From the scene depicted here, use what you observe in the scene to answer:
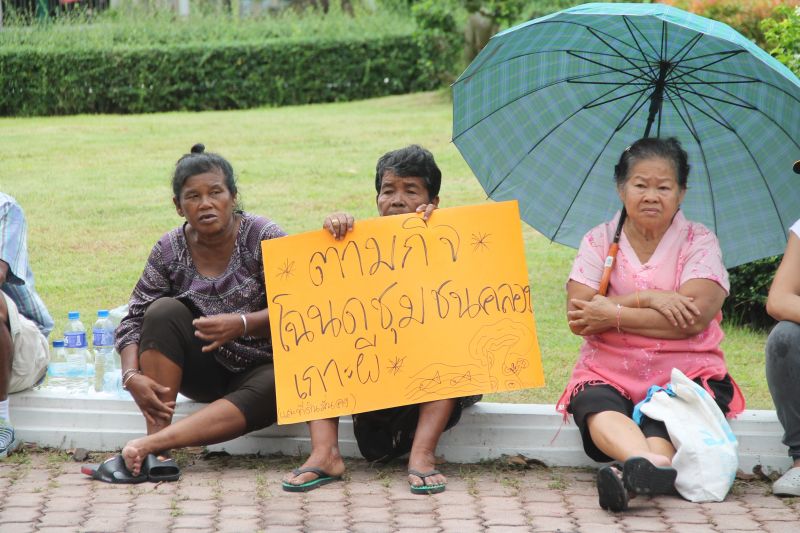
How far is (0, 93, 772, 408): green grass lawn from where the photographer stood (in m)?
8.10

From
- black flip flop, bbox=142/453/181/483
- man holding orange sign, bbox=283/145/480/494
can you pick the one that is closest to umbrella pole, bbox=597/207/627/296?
man holding orange sign, bbox=283/145/480/494

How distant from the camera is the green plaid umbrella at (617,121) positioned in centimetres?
476

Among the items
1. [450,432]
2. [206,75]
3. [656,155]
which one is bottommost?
[450,432]

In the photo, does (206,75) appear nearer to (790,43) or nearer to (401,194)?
(790,43)

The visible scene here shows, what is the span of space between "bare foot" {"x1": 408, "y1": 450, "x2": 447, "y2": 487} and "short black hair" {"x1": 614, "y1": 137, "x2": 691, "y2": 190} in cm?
128

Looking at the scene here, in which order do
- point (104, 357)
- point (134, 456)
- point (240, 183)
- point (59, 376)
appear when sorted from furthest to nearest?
point (240, 183) → point (104, 357) → point (59, 376) → point (134, 456)

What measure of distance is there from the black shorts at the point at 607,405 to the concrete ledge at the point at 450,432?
243mm

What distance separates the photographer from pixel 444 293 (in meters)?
4.86

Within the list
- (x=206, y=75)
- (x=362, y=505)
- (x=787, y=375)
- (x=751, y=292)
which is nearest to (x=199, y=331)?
(x=362, y=505)

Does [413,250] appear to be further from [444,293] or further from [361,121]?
[361,121]

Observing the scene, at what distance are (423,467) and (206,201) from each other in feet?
4.47

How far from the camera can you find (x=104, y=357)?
5887 mm

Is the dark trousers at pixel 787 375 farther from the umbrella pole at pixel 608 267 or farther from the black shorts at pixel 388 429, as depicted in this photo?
the black shorts at pixel 388 429

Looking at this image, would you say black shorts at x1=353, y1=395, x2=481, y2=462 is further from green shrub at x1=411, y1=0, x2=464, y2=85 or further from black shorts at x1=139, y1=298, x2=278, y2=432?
green shrub at x1=411, y1=0, x2=464, y2=85
